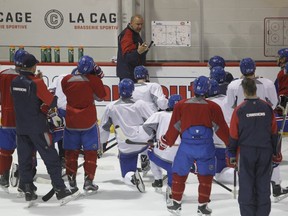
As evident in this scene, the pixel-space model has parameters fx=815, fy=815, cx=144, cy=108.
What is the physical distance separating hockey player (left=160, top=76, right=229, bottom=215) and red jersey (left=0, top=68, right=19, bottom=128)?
1602 millimetres

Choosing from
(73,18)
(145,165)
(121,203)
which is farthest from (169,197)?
(73,18)

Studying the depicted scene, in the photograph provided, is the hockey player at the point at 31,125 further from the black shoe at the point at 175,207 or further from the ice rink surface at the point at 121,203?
the black shoe at the point at 175,207

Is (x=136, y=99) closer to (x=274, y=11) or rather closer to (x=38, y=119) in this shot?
(x=38, y=119)

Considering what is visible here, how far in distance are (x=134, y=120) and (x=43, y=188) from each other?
112 centimetres

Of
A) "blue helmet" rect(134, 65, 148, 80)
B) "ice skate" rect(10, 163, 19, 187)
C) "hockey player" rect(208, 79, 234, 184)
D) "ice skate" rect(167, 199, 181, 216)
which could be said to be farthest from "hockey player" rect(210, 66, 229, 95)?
"ice skate" rect(10, 163, 19, 187)

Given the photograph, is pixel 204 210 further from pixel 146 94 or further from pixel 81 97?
pixel 146 94

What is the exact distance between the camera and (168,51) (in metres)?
11.3

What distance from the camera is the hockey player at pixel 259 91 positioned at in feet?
24.0

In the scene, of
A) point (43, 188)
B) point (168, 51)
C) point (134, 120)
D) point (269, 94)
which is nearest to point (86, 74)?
point (134, 120)

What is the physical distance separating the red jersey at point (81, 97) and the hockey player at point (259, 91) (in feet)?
4.11

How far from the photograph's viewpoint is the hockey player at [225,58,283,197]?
731 cm

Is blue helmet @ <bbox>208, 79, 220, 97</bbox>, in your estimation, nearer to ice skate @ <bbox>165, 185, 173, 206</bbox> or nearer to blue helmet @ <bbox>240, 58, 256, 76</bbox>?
blue helmet @ <bbox>240, 58, 256, 76</bbox>

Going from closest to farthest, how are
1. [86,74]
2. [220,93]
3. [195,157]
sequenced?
[195,157] → [86,74] → [220,93]

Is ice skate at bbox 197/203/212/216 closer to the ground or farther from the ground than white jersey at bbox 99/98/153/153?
closer to the ground
